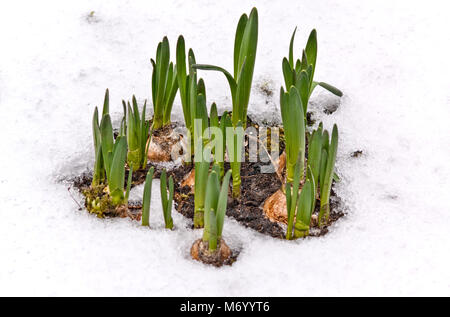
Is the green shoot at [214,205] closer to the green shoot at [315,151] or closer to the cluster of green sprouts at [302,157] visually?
the cluster of green sprouts at [302,157]

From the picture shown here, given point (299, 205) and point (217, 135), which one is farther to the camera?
point (217, 135)

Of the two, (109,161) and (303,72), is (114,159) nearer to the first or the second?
(109,161)

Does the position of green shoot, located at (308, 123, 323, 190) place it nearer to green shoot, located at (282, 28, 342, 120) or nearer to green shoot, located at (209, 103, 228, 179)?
green shoot, located at (282, 28, 342, 120)

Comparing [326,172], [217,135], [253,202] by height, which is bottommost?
[253,202]

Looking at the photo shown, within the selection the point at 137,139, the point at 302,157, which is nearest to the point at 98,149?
the point at 137,139

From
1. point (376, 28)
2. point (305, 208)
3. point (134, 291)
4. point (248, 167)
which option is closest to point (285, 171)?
point (248, 167)

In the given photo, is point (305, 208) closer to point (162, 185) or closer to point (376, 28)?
point (162, 185)

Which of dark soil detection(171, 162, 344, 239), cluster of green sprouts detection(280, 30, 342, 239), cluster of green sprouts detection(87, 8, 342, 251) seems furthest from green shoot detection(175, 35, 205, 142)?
cluster of green sprouts detection(280, 30, 342, 239)

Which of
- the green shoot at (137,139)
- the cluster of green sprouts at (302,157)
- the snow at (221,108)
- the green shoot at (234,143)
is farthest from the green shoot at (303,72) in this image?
the green shoot at (137,139)

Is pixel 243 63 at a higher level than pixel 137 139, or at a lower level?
higher

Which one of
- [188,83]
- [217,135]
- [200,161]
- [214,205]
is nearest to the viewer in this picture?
[214,205]
